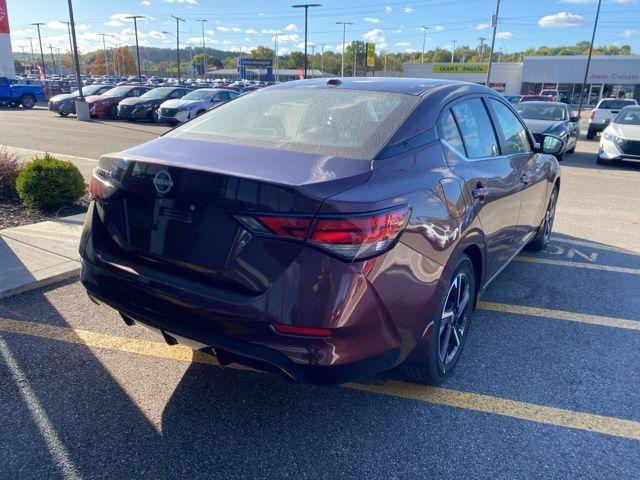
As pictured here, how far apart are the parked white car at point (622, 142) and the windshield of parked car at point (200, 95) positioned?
15.2 meters

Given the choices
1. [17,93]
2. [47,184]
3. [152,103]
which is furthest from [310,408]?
[17,93]

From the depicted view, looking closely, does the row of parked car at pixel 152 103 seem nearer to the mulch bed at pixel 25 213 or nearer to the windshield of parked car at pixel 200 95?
the windshield of parked car at pixel 200 95

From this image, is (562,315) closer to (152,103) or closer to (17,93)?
(152,103)

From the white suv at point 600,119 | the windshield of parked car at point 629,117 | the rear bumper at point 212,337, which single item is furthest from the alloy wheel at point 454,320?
the white suv at point 600,119

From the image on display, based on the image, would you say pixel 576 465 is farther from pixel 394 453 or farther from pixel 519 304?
pixel 519 304

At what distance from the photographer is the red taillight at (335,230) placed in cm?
211

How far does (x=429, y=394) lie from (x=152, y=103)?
22.0 m

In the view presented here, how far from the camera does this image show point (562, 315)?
13.6 feet

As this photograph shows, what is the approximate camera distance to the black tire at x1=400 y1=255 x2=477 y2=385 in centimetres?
281

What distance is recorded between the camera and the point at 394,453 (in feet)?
8.25

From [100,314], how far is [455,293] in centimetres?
258

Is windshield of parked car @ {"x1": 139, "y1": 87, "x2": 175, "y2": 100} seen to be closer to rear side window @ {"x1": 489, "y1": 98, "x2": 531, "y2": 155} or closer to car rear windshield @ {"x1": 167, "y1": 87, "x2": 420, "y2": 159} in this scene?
A: rear side window @ {"x1": 489, "y1": 98, "x2": 531, "y2": 155}

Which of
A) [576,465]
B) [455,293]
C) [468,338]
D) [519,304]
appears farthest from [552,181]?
[576,465]

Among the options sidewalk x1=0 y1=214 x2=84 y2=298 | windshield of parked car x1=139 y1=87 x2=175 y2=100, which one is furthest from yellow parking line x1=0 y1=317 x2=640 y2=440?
windshield of parked car x1=139 y1=87 x2=175 y2=100
